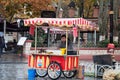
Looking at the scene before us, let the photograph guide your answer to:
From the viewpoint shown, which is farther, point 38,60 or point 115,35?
point 115,35

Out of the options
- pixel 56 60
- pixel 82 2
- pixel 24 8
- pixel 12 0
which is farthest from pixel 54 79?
pixel 82 2

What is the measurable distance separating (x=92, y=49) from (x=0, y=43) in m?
7.43

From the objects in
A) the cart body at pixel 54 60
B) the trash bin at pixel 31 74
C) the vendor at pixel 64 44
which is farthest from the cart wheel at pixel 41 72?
the vendor at pixel 64 44

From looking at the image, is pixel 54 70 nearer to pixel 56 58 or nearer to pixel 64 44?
pixel 56 58

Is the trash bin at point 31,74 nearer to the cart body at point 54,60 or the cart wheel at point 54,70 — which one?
the cart body at point 54,60

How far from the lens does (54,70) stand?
16.3 m

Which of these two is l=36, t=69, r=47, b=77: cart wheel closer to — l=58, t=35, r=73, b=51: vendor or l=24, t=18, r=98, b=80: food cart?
l=24, t=18, r=98, b=80: food cart

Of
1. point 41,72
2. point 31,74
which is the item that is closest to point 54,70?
point 31,74

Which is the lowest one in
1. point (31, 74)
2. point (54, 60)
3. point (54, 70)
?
point (31, 74)

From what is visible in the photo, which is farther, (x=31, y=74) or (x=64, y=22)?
(x=31, y=74)

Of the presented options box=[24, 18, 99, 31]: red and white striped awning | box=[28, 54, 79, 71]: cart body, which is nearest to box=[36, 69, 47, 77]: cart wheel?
box=[28, 54, 79, 71]: cart body

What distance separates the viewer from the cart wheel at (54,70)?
16.2 meters

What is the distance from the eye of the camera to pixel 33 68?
16609 mm

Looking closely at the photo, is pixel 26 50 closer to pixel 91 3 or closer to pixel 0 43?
pixel 0 43
